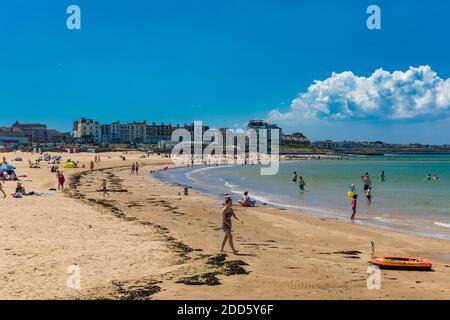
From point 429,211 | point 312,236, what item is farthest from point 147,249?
point 429,211

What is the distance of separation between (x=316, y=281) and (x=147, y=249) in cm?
484

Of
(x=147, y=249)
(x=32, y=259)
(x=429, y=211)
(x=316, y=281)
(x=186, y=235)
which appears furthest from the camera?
(x=429, y=211)

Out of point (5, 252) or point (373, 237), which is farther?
point (373, 237)

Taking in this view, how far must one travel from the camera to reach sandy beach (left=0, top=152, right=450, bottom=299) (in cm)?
888

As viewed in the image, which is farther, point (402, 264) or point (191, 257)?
point (191, 257)

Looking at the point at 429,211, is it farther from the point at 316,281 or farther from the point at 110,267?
the point at 110,267

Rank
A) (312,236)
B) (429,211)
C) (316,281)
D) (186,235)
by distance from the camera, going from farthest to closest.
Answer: (429,211) < (312,236) < (186,235) < (316,281)

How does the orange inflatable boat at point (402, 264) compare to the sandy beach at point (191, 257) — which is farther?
the orange inflatable boat at point (402, 264)

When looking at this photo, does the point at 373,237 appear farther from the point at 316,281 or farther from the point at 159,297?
the point at 159,297

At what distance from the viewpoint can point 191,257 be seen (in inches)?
469

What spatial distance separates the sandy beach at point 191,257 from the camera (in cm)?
888

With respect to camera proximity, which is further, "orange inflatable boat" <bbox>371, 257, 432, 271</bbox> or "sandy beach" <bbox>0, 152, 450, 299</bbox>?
"orange inflatable boat" <bbox>371, 257, 432, 271</bbox>
